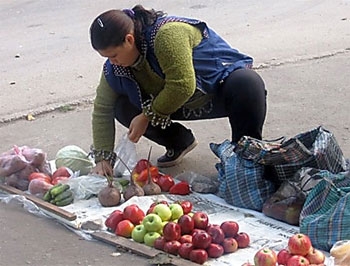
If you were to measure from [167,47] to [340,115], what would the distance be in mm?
1865

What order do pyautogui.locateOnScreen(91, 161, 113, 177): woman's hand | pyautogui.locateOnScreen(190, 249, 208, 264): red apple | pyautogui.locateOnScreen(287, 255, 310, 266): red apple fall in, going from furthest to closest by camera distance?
pyautogui.locateOnScreen(91, 161, 113, 177): woman's hand
pyautogui.locateOnScreen(190, 249, 208, 264): red apple
pyautogui.locateOnScreen(287, 255, 310, 266): red apple

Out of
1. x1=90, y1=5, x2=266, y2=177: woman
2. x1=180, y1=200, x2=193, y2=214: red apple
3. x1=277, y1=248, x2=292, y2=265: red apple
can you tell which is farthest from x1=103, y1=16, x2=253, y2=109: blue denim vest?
x1=277, y1=248, x2=292, y2=265: red apple

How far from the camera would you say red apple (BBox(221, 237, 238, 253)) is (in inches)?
136

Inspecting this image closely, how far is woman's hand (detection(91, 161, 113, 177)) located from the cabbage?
0.12 m

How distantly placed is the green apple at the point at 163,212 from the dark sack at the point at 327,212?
59 cm

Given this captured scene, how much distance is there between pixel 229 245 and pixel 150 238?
0.35 m

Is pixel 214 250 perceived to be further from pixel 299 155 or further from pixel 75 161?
pixel 75 161

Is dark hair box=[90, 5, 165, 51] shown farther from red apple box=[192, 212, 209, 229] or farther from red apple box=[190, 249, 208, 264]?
red apple box=[190, 249, 208, 264]

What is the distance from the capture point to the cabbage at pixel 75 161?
4473 millimetres

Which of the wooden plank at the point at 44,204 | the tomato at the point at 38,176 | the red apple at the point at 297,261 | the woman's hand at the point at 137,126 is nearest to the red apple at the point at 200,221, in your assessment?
the red apple at the point at 297,261

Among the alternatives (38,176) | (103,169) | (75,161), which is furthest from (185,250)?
(75,161)

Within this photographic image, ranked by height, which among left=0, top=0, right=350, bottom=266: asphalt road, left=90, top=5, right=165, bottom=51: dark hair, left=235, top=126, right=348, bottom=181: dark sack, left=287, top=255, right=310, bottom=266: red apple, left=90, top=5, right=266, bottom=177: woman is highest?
left=90, top=5, right=165, bottom=51: dark hair

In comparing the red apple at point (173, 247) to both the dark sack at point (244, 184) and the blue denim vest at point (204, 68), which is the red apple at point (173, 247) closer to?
the dark sack at point (244, 184)

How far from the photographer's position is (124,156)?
4.49 metres
